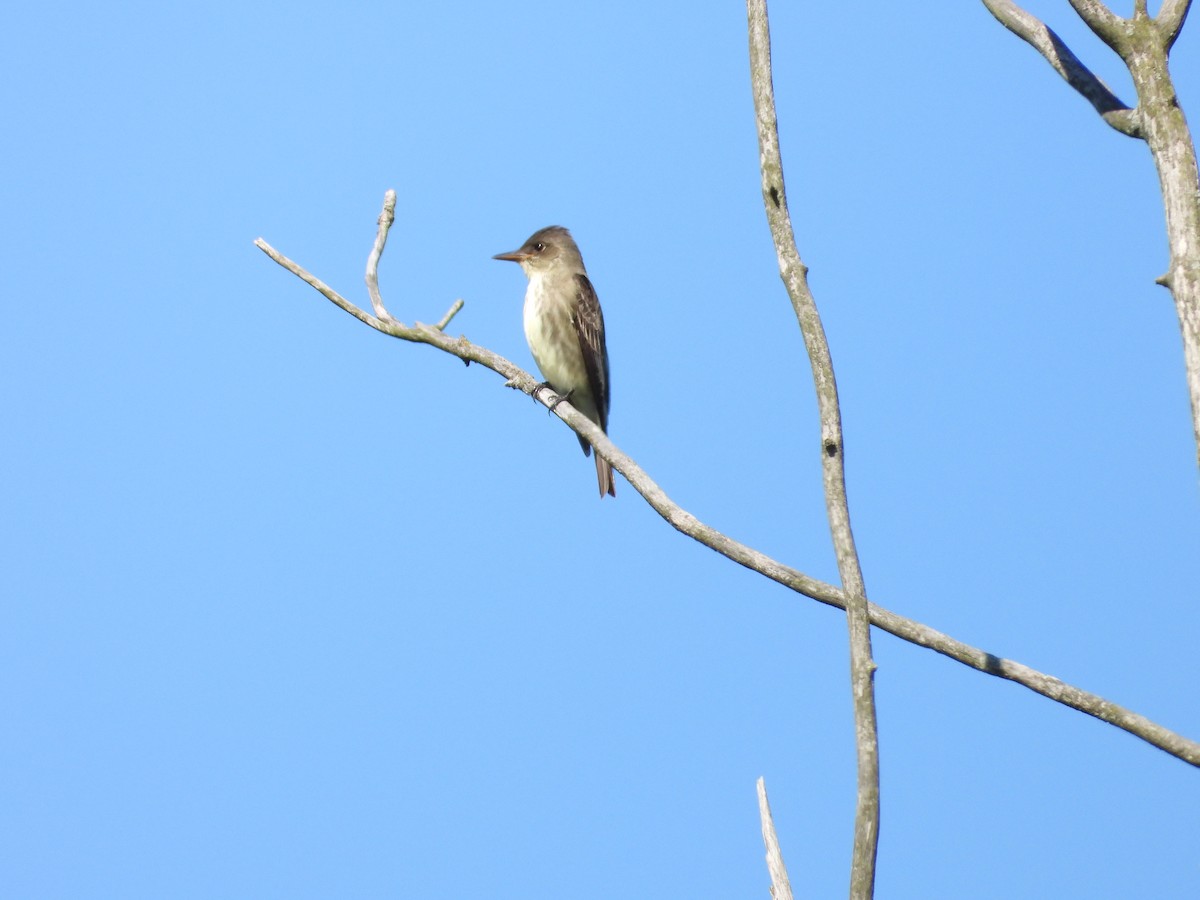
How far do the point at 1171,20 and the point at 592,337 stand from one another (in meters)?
6.38

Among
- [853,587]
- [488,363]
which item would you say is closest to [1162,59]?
[853,587]

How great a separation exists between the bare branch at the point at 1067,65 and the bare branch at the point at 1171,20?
242 millimetres

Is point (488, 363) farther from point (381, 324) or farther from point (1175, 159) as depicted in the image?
point (1175, 159)

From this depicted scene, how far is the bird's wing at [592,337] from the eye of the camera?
10398 millimetres

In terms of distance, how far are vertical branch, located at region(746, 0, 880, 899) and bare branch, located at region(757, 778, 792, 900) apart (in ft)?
3.53

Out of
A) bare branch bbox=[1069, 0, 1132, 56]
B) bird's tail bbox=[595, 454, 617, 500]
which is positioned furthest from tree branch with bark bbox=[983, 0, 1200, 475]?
bird's tail bbox=[595, 454, 617, 500]

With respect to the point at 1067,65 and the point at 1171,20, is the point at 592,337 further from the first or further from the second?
the point at 1171,20

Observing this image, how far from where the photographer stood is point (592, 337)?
1041 cm

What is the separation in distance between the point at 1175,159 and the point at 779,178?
116 cm

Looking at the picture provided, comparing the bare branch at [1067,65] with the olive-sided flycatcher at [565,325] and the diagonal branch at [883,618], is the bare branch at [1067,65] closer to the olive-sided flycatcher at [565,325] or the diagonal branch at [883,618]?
the diagonal branch at [883,618]

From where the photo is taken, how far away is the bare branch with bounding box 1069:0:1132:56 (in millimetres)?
4324

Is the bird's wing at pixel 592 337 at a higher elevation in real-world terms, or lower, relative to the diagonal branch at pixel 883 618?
higher

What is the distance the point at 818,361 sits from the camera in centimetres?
418

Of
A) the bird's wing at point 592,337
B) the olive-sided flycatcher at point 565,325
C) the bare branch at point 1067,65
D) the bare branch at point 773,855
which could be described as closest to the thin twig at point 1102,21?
the bare branch at point 1067,65
